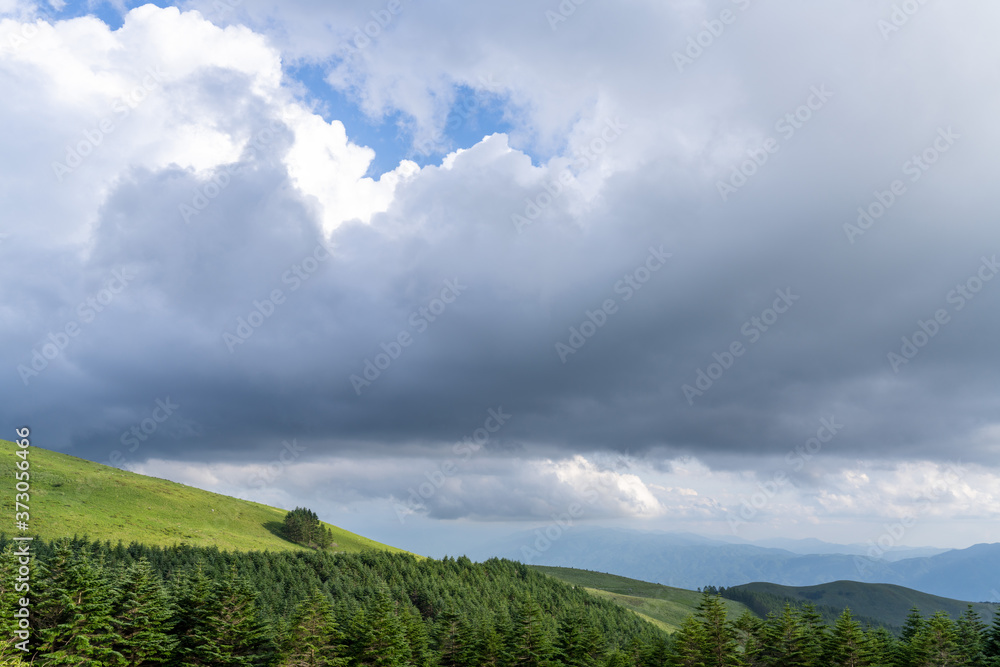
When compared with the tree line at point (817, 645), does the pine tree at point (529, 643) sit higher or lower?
lower

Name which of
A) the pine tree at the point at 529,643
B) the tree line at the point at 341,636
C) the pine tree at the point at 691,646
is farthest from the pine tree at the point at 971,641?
the pine tree at the point at 529,643

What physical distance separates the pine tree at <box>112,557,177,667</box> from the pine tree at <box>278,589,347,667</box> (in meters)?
15.3

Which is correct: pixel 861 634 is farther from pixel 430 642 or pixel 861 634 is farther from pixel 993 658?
pixel 430 642

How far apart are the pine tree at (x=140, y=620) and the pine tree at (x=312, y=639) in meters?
15.3

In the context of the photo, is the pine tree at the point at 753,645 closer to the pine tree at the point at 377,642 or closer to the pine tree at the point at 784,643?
the pine tree at the point at 784,643

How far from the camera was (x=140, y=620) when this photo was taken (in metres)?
75.8

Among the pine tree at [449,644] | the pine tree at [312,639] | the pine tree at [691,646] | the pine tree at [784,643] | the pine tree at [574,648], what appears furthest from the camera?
the pine tree at [449,644]

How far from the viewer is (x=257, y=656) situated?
8294 centimetres

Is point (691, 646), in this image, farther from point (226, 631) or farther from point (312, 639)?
point (226, 631)

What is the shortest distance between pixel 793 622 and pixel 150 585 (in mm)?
86950

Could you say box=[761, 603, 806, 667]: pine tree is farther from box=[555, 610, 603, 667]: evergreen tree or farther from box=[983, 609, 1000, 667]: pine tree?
box=[555, 610, 603, 667]: evergreen tree

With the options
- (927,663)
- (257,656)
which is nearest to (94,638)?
(257,656)

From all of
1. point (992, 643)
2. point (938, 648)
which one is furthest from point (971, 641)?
point (938, 648)

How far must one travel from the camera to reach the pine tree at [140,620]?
74438 mm
